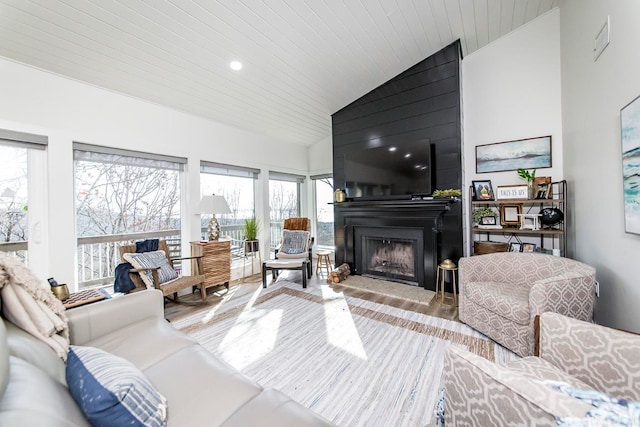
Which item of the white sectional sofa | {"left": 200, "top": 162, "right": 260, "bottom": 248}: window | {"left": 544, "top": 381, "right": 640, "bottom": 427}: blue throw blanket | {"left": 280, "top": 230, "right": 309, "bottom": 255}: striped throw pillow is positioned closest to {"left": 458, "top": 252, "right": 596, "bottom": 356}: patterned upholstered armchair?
{"left": 544, "top": 381, "right": 640, "bottom": 427}: blue throw blanket

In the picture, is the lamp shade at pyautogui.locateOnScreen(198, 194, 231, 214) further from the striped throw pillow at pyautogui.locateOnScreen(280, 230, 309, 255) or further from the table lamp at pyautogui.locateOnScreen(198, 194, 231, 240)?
the striped throw pillow at pyautogui.locateOnScreen(280, 230, 309, 255)

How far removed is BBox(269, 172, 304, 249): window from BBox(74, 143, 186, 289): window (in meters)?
1.84

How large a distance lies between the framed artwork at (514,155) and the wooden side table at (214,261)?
3.74 m

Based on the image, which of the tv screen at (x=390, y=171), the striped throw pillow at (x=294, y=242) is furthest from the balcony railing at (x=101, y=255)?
the tv screen at (x=390, y=171)

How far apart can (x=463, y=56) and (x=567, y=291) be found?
3.29m

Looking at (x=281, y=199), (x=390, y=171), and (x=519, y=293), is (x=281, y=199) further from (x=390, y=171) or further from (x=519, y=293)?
(x=519, y=293)

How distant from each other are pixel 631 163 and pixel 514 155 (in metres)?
1.74

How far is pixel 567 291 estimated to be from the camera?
70.3 inches

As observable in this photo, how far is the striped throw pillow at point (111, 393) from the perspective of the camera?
0.73 m

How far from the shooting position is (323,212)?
5641mm

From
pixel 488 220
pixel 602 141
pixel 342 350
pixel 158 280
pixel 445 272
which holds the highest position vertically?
pixel 602 141

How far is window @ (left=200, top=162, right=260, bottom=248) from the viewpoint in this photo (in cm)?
406

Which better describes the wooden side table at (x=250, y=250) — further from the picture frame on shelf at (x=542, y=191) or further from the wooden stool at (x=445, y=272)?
the picture frame on shelf at (x=542, y=191)

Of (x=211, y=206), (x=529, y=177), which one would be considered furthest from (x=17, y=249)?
(x=529, y=177)
